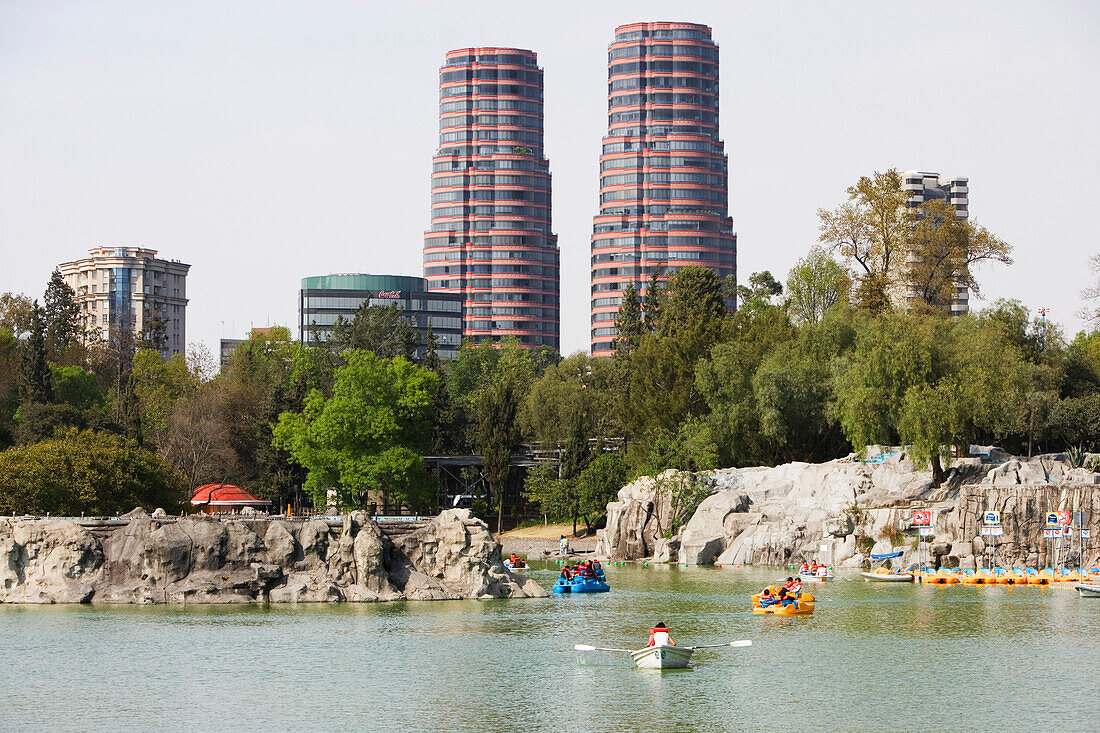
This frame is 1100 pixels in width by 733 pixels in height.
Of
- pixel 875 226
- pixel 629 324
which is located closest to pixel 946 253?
pixel 875 226

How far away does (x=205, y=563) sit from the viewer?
182 feet

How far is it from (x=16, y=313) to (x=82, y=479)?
69156 millimetres

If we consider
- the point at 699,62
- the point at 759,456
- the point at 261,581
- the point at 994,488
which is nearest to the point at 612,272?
the point at 699,62

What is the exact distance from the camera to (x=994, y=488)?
6706 centimetres

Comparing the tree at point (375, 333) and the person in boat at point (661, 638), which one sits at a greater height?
the tree at point (375, 333)

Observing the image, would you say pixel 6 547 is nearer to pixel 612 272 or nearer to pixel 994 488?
pixel 994 488

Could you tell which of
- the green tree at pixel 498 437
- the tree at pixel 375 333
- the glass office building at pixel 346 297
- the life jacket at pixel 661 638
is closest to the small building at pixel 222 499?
the green tree at pixel 498 437

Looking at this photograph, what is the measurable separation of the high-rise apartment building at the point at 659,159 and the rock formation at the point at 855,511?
113647 millimetres

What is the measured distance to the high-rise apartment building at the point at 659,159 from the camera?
Result: 19562 cm

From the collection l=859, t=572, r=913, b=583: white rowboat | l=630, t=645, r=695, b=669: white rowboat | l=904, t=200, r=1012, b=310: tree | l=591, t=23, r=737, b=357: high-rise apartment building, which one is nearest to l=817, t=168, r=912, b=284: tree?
l=904, t=200, r=1012, b=310: tree

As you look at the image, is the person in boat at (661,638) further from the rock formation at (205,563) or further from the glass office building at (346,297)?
the glass office building at (346,297)

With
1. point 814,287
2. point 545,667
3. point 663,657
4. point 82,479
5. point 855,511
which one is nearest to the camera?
point 663,657

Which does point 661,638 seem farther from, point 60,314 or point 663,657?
point 60,314

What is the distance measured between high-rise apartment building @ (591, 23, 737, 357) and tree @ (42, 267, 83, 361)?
88.5 m
